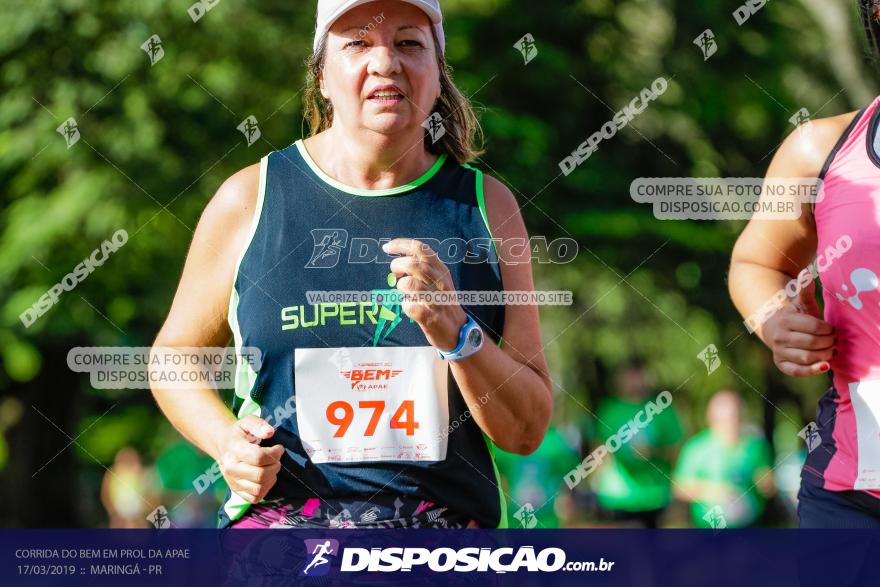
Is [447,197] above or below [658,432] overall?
below

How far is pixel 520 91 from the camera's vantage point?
5281 millimetres

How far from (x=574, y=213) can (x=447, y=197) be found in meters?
2.73

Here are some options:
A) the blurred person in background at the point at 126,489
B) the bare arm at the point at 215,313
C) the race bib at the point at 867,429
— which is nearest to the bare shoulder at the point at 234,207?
the bare arm at the point at 215,313

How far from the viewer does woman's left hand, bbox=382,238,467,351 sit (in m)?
2.26

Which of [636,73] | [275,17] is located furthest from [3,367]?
[636,73]

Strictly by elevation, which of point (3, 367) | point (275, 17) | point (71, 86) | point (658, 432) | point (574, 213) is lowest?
point (658, 432)

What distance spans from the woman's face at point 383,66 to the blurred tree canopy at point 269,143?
7.45 ft

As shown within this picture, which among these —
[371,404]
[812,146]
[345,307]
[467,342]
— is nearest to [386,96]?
[345,307]

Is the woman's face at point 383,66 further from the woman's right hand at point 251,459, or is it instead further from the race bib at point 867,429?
the race bib at point 867,429

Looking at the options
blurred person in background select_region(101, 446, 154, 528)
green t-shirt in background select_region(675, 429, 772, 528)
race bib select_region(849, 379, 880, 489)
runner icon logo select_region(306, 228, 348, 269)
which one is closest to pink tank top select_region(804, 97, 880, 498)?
race bib select_region(849, 379, 880, 489)

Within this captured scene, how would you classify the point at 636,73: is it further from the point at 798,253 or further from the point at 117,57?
the point at 798,253

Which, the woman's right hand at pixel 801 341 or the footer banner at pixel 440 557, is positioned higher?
the woman's right hand at pixel 801 341

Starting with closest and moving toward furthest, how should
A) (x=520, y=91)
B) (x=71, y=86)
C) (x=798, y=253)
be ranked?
(x=798, y=253), (x=71, y=86), (x=520, y=91)

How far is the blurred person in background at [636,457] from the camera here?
4.98 meters
